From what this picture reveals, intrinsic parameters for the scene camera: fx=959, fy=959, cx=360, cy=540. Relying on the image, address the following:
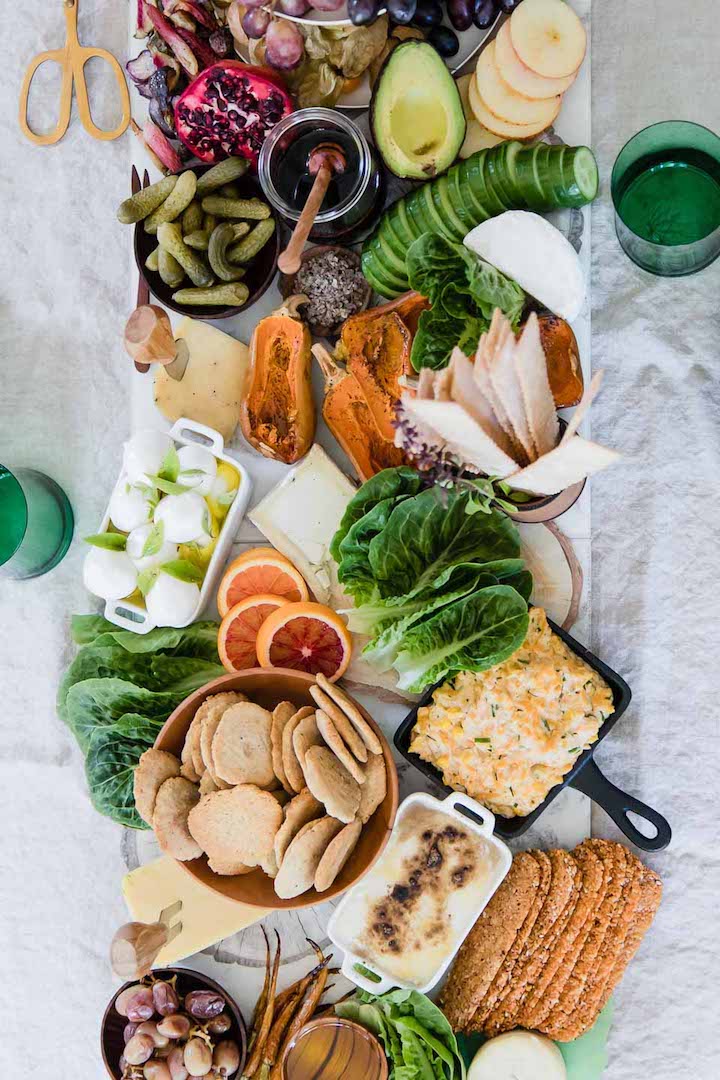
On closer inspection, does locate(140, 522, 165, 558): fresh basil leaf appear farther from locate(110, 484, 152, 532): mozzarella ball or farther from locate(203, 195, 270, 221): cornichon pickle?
locate(203, 195, 270, 221): cornichon pickle

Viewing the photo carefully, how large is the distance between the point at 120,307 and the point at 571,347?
671 mm

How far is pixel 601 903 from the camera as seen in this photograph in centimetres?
122

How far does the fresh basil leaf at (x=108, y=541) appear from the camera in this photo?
1211 millimetres

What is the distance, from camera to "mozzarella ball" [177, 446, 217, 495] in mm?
1220

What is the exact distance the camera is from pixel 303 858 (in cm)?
107

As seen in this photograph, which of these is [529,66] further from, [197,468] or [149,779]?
[149,779]

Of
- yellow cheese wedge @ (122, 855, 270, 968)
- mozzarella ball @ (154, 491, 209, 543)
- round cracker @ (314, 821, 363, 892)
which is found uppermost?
mozzarella ball @ (154, 491, 209, 543)

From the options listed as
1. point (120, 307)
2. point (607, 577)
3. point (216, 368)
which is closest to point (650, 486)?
point (607, 577)

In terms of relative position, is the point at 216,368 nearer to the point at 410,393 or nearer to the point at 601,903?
the point at 410,393

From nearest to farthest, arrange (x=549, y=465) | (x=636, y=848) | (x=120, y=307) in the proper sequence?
(x=549, y=465)
(x=636, y=848)
(x=120, y=307)

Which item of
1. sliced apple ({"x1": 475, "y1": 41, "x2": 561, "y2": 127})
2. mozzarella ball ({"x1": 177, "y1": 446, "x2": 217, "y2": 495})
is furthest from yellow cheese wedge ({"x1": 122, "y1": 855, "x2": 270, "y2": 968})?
sliced apple ({"x1": 475, "y1": 41, "x2": 561, "y2": 127})

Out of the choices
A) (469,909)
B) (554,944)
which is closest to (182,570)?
(469,909)

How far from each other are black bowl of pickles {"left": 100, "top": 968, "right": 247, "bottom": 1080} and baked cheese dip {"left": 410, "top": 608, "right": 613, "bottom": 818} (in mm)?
447

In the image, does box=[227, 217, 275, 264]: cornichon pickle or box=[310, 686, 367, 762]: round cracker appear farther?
box=[227, 217, 275, 264]: cornichon pickle
